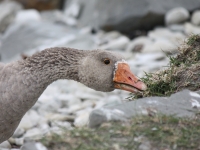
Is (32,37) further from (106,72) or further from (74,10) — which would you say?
(106,72)

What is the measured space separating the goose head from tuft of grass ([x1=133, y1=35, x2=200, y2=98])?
21cm

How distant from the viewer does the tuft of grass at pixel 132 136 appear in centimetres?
404

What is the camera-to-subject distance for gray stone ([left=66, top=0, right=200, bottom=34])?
1460 cm

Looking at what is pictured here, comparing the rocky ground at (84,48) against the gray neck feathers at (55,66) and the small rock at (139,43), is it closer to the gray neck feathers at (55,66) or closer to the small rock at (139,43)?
the small rock at (139,43)

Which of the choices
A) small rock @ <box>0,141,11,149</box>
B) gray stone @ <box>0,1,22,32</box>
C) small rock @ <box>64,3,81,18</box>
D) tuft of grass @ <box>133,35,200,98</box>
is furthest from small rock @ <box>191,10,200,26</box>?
tuft of grass @ <box>133,35,200,98</box>

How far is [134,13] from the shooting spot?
14734 millimetres

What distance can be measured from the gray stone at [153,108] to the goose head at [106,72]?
3.18 ft

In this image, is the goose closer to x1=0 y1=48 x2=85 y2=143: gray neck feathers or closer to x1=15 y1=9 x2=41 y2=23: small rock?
x1=0 y1=48 x2=85 y2=143: gray neck feathers

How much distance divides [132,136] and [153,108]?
0.49 meters

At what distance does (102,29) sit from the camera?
50.4ft

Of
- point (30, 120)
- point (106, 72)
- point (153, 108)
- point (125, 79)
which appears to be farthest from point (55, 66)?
point (30, 120)

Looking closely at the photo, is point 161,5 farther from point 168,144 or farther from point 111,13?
point 168,144

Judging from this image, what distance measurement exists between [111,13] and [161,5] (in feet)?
4.95

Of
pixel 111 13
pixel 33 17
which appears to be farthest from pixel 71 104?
pixel 33 17
